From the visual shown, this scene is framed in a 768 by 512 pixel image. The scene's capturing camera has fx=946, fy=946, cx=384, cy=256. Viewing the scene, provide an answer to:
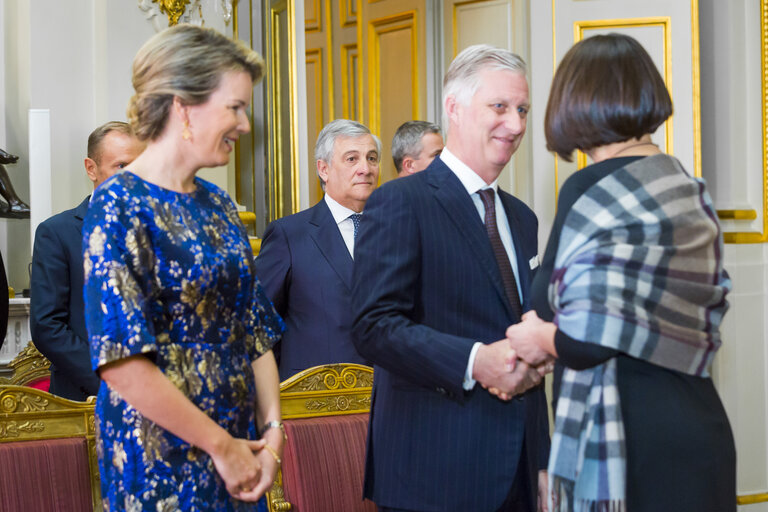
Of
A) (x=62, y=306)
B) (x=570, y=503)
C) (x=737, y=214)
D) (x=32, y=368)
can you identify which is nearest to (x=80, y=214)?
(x=62, y=306)

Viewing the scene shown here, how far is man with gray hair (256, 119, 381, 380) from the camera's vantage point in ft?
10.2

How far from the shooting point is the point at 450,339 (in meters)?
1.77

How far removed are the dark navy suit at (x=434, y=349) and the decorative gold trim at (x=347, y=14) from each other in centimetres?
496

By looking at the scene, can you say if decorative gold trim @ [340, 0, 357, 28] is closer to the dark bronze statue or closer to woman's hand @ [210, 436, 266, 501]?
the dark bronze statue

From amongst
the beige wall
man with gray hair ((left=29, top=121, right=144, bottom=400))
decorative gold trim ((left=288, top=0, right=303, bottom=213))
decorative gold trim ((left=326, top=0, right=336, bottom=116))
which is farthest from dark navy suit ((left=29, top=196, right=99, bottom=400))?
decorative gold trim ((left=326, top=0, right=336, bottom=116))

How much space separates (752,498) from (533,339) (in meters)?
3.35

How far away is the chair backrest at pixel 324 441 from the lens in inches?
94.0

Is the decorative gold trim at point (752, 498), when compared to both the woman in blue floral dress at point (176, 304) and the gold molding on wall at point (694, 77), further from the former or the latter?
the woman in blue floral dress at point (176, 304)

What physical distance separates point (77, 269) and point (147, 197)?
4.87 feet

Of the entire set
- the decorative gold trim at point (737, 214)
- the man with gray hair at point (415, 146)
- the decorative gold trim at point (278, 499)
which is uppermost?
the man with gray hair at point (415, 146)

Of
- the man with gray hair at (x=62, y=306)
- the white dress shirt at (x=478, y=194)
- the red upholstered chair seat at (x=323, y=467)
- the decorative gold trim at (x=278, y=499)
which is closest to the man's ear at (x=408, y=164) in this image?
the man with gray hair at (x=62, y=306)

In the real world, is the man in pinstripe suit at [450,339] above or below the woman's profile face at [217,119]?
below

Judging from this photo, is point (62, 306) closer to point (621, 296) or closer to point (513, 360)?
point (513, 360)

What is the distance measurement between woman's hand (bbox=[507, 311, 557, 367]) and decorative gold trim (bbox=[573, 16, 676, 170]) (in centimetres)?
261
